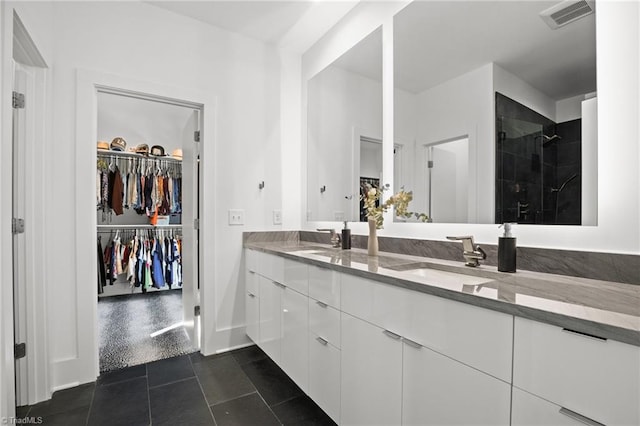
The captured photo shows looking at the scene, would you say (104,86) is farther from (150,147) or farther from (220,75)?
(150,147)

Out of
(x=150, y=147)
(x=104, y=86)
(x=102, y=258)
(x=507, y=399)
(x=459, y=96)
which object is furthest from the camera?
(x=150, y=147)

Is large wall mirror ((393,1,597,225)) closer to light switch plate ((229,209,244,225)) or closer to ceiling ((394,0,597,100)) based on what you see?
ceiling ((394,0,597,100))

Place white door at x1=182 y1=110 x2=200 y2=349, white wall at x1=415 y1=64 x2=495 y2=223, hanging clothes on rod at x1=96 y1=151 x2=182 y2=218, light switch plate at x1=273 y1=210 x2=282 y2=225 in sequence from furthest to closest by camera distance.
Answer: hanging clothes on rod at x1=96 y1=151 x2=182 y2=218 < light switch plate at x1=273 y1=210 x2=282 y2=225 < white door at x1=182 y1=110 x2=200 y2=349 < white wall at x1=415 y1=64 x2=495 y2=223

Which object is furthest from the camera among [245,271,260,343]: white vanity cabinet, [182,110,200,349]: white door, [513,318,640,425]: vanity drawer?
[182,110,200,349]: white door

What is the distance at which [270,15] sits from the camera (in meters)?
2.36

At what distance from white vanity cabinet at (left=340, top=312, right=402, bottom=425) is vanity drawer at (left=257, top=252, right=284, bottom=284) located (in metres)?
0.67

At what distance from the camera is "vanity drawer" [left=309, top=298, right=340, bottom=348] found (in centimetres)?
145

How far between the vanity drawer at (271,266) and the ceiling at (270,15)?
181cm

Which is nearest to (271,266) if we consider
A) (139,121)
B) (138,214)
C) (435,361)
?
(435,361)

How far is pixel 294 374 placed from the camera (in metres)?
1.78

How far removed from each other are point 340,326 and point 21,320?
71.0 inches

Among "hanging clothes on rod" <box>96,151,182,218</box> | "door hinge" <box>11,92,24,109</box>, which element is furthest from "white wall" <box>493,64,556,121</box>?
"hanging clothes on rod" <box>96,151,182,218</box>

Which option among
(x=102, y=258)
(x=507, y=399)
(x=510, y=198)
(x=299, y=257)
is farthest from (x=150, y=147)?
(x=507, y=399)

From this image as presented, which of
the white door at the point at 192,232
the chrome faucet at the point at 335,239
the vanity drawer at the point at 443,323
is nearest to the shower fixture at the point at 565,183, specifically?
the vanity drawer at the point at 443,323
